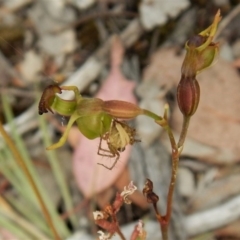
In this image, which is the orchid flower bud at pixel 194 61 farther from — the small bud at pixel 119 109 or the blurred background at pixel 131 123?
the blurred background at pixel 131 123

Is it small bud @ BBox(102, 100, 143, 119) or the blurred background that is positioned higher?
the blurred background

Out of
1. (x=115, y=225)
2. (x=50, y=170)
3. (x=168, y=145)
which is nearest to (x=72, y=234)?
(x=50, y=170)

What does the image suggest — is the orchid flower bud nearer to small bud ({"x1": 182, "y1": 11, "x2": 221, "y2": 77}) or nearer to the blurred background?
small bud ({"x1": 182, "y1": 11, "x2": 221, "y2": 77})

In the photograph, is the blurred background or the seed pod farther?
the blurred background

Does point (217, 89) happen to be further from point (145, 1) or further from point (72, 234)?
point (72, 234)

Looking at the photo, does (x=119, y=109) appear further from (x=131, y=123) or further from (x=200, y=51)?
(x=131, y=123)

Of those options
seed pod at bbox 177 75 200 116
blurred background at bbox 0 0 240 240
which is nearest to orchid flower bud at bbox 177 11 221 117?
seed pod at bbox 177 75 200 116
